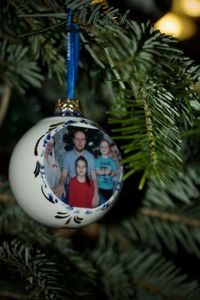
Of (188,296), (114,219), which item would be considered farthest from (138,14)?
(188,296)

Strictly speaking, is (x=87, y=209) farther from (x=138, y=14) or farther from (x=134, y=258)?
(x=138, y=14)

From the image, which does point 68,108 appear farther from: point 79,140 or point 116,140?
point 116,140

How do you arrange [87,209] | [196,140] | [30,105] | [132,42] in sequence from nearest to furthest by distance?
[132,42] → [87,209] → [196,140] → [30,105]

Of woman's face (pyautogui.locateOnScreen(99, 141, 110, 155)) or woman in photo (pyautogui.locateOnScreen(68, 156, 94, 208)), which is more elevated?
woman's face (pyautogui.locateOnScreen(99, 141, 110, 155))

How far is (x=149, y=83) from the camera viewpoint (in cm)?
40

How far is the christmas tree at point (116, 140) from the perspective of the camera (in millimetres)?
387

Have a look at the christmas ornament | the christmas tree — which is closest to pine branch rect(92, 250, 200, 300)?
the christmas tree

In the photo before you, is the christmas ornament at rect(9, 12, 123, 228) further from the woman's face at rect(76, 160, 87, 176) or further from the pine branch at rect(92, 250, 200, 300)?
the pine branch at rect(92, 250, 200, 300)

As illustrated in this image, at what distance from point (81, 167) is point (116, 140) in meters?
0.20

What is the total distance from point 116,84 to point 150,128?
0.39ft

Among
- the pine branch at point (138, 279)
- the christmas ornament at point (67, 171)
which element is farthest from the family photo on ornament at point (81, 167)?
the pine branch at point (138, 279)

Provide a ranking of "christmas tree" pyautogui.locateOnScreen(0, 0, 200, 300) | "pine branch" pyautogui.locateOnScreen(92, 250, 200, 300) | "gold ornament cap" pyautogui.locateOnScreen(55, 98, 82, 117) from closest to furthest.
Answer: "christmas tree" pyautogui.locateOnScreen(0, 0, 200, 300)
"gold ornament cap" pyautogui.locateOnScreen(55, 98, 82, 117)
"pine branch" pyautogui.locateOnScreen(92, 250, 200, 300)

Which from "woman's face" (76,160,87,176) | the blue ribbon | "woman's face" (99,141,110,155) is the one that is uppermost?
the blue ribbon

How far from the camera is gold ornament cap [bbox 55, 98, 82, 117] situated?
0.51m
